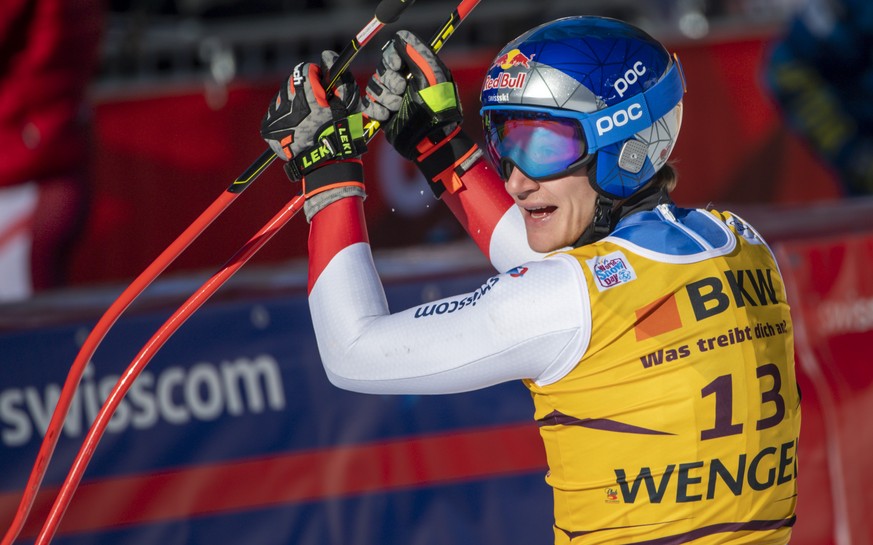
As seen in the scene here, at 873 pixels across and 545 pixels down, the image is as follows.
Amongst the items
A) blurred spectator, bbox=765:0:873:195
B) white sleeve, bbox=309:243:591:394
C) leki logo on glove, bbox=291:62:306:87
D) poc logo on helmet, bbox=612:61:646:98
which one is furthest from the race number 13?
blurred spectator, bbox=765:0:873:195

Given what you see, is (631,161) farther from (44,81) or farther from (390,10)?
(44,81)

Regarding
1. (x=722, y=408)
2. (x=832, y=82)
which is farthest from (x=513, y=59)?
(x=832, y=82)

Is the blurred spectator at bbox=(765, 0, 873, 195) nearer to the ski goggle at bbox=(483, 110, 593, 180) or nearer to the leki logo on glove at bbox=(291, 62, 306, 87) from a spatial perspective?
the ski goggle at bbox=(483, 110, 593, 180)

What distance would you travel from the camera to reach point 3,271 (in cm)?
644

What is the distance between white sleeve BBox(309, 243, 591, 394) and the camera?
2309 millimetres

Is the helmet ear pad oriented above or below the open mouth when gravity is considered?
above

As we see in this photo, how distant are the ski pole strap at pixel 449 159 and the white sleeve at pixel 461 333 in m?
0.70

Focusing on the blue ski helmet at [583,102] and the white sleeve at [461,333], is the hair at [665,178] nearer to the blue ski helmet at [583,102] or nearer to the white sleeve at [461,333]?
the blue ski helmet at [583,102]

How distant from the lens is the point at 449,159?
3105 millimetres

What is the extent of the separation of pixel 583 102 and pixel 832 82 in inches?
243

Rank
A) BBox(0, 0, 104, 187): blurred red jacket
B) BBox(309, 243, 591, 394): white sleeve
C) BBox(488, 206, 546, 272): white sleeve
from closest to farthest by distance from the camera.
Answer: BBox(309, 243, 591, 394): white sleeve, BBox(488, 206, 546, 272): white sleeve, BBox(0, 0, 104, 187): blurred red jacket

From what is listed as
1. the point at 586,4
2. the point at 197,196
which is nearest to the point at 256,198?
the point at 197,196

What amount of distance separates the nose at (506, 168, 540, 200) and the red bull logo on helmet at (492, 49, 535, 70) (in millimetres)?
233

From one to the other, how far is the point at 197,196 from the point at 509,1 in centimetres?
288
